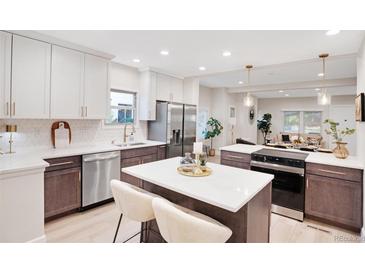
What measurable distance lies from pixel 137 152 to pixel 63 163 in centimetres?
126

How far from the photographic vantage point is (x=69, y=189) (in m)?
2.79

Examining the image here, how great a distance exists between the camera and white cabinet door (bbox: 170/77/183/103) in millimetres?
4957

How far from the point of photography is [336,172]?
8.52 ft

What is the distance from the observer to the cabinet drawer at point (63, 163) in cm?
259

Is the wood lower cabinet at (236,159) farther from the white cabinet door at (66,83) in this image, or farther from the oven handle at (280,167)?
the white cabinet door at (66,83)

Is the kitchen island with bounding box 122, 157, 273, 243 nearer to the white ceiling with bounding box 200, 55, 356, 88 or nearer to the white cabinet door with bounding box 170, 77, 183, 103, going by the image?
the white ceiling with bounding box 200, 55, 356, 88

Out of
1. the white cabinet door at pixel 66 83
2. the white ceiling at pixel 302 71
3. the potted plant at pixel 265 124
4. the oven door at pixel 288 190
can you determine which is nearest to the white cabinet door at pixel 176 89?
the white ceiling at pixel 302 71

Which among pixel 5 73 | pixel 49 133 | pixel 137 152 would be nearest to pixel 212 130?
pixel 137 152

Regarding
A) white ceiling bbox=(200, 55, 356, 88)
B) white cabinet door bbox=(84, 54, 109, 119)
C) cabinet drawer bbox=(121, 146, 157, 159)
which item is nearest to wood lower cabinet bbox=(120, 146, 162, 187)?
cabinet drawer bbox=(121, 146, 157, 159)

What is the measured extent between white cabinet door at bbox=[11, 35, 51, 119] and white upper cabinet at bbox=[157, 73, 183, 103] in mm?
2273

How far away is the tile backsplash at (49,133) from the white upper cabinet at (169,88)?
80 centimetres

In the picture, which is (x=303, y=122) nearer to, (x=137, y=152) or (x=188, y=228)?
(x=137, y=152)
